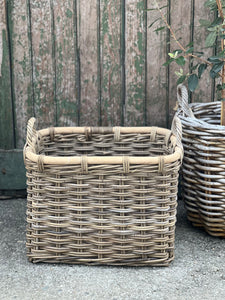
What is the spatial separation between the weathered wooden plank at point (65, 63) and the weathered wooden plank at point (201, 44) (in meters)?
0.60

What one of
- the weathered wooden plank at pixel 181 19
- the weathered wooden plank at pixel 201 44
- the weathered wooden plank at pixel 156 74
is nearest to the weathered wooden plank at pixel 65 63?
the weathered wooden plank at pixel 156 74

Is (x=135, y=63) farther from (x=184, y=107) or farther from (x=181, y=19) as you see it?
(x=184, y=107)

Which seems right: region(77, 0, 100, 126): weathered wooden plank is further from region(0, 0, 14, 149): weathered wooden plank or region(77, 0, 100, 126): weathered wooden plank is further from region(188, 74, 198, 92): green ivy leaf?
region(188, 74, 198, 92): green ivy leaf

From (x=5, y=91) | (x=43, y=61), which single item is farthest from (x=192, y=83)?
(x=5, y=91)

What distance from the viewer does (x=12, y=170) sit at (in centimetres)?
233

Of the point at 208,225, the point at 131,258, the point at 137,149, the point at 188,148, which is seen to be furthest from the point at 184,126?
the point at 131,258

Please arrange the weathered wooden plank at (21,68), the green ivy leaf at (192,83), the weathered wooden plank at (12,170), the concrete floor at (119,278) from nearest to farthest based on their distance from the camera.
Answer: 1. the concrete floor at (119,278)
2. the green ivy leaf at (192,83)
3. the weathered wooden plank at (21,68)
4. the weathered wooden plank at (12,170)

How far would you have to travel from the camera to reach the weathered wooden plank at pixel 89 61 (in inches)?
85.9

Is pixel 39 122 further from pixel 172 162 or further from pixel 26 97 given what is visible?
pixel 172 162

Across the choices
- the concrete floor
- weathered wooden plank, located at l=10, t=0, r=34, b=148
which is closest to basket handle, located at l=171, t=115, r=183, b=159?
the concrete floor

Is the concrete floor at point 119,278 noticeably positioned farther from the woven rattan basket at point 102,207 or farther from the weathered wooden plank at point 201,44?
the weathered wooden plank at point 201,44

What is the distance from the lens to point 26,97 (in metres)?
2.27

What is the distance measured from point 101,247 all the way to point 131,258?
0.12 meters

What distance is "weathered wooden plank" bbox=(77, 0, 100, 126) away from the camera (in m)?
2.18
